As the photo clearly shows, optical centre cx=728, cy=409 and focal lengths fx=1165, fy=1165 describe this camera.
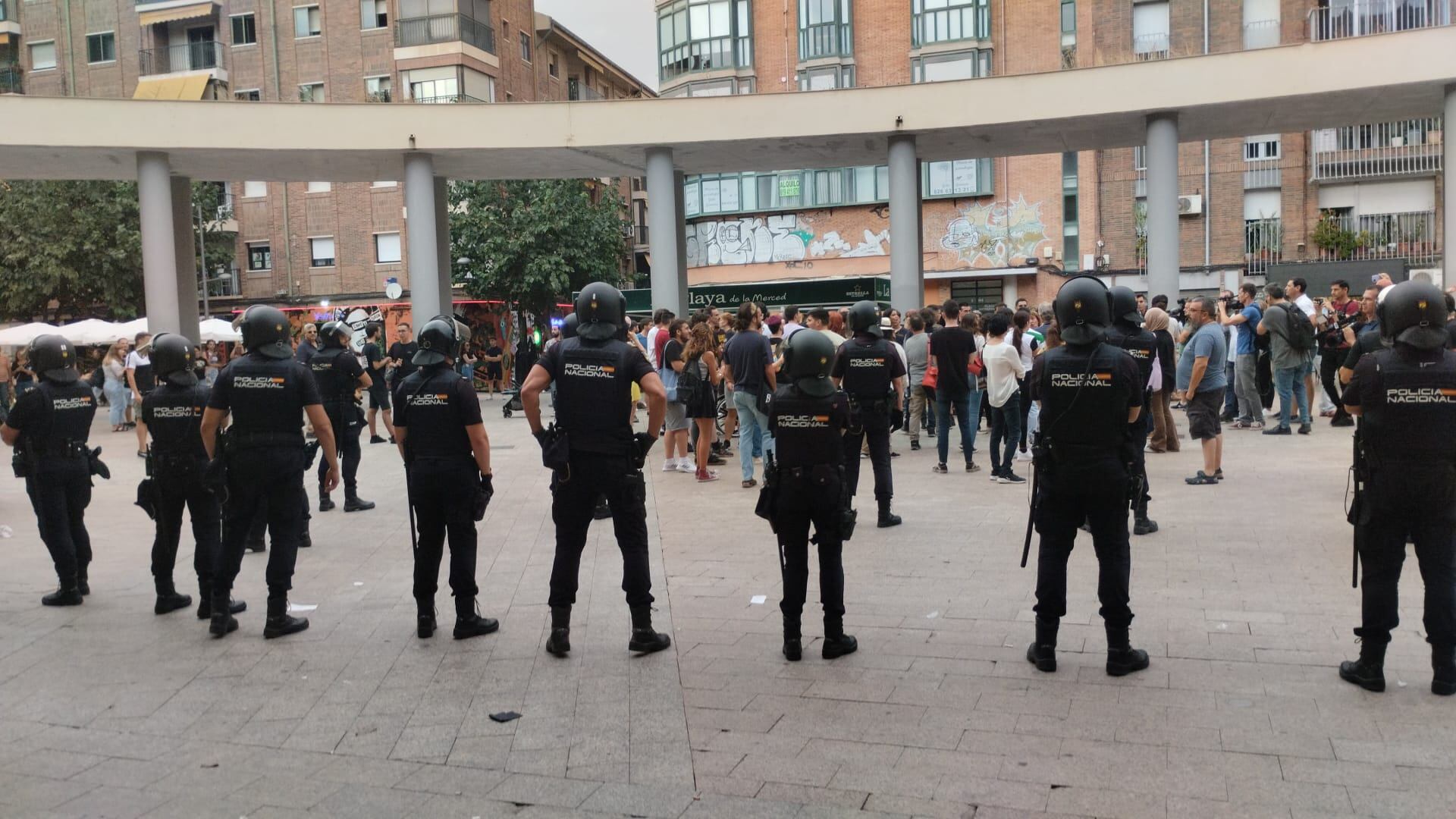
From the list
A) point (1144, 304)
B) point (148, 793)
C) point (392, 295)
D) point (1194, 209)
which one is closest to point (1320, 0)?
point (1194, 209)

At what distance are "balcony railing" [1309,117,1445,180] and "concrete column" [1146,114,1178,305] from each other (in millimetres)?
22863

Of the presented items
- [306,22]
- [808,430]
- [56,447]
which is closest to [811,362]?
[808,430]

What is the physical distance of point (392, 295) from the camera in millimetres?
24922

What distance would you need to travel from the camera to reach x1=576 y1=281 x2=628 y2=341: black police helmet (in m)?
6.14

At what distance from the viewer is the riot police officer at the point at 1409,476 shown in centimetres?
502

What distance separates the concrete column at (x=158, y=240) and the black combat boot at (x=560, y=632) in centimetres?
1605

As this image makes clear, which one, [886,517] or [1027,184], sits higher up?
[1027,184]

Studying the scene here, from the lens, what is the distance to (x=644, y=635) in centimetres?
610

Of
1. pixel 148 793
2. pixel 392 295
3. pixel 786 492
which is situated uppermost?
pixel 392 295

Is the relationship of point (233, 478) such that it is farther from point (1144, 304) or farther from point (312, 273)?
point (312, 273)

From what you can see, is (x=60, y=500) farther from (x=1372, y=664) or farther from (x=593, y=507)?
(x=1372, y=664)

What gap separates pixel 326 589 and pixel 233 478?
1498 millimetres

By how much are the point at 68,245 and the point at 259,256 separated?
7304mm

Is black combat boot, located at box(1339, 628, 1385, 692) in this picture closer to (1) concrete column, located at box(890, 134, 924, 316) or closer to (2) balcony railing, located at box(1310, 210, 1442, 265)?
(1) concrete column, located at box(890, 134, 924, 316)
